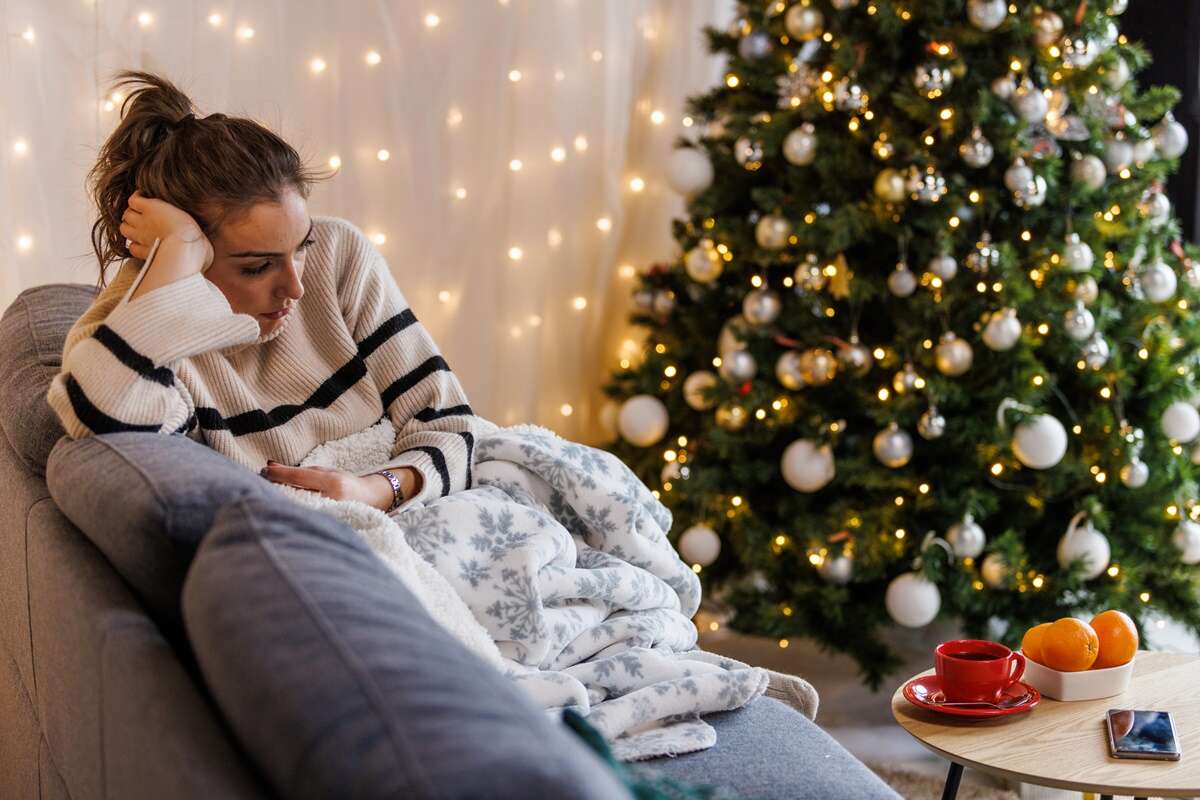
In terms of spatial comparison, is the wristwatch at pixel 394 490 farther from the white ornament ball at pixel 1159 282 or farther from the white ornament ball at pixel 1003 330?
the white ornament ball at pixel 1159 282

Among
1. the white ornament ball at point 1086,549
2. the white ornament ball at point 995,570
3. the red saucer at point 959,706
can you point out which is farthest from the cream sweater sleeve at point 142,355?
the white ornament ball at point 1086,549

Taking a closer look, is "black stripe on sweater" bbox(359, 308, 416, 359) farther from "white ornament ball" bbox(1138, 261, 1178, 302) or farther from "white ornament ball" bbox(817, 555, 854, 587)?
"white ornament ball" bbox(1138, 261, 1178, 302)

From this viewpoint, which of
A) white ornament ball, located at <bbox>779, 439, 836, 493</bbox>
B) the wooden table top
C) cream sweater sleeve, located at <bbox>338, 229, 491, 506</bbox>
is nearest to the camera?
the wooden table top

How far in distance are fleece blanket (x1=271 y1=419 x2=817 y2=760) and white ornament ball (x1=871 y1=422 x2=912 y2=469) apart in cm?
89

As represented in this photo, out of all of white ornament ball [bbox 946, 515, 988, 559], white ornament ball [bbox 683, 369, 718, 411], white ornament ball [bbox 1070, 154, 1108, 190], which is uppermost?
white ornament ball [bbox 1070, 154, 1108, 190]

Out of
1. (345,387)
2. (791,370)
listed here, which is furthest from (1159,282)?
(345,387)

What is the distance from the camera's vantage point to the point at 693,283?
9.61ft

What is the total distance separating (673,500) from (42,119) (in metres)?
1.55

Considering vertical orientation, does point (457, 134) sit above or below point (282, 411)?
above

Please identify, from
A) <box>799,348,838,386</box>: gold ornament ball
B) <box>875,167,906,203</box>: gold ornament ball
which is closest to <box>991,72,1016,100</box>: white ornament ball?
<box>875,167,906,203</box>: gold ornament ball

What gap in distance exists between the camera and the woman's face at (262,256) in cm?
169

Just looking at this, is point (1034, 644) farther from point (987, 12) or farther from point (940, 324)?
point (987, 12)

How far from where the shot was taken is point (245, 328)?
1616mm

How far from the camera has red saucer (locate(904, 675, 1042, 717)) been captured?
1531 mm
